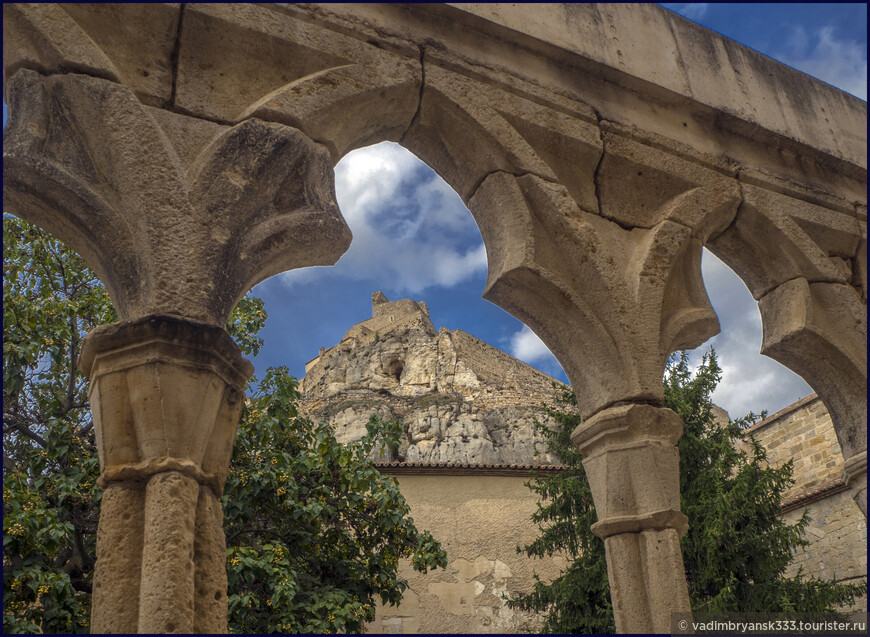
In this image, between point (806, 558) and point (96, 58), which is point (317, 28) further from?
point (806, 558)

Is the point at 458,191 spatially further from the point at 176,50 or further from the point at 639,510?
the point at 639,510

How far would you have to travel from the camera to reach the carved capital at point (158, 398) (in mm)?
2201

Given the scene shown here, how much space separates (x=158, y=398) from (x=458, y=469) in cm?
1212

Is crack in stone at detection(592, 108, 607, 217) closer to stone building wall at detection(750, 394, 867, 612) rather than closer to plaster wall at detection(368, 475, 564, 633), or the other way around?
stone building wall at detection(750, 394, 867, 612)

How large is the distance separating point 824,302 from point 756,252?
45cm

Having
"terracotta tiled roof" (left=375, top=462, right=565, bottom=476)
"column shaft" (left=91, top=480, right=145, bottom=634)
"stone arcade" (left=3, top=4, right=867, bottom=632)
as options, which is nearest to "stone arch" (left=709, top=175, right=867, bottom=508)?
"stone arcade" (left=3, top=4, right=867, bottom=632)

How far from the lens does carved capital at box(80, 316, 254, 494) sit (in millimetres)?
2201

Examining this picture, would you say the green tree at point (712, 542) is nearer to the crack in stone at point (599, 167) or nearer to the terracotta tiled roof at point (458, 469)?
the terracotta tiled roof at point (458, 469)

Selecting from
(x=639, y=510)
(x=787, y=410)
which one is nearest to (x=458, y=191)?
(x=639, y=510)

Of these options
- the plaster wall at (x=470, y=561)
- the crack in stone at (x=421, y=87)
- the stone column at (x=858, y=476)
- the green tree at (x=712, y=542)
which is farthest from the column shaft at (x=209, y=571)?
the plaster wall at (x=470, y=561)

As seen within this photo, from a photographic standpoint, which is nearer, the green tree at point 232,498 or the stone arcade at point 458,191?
the stone arcade at point 458,191

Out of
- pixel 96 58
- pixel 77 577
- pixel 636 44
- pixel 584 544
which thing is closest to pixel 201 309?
pixel 96 58

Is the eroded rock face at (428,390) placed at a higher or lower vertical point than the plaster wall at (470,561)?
higher

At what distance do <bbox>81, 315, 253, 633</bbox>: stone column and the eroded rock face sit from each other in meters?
18.6
